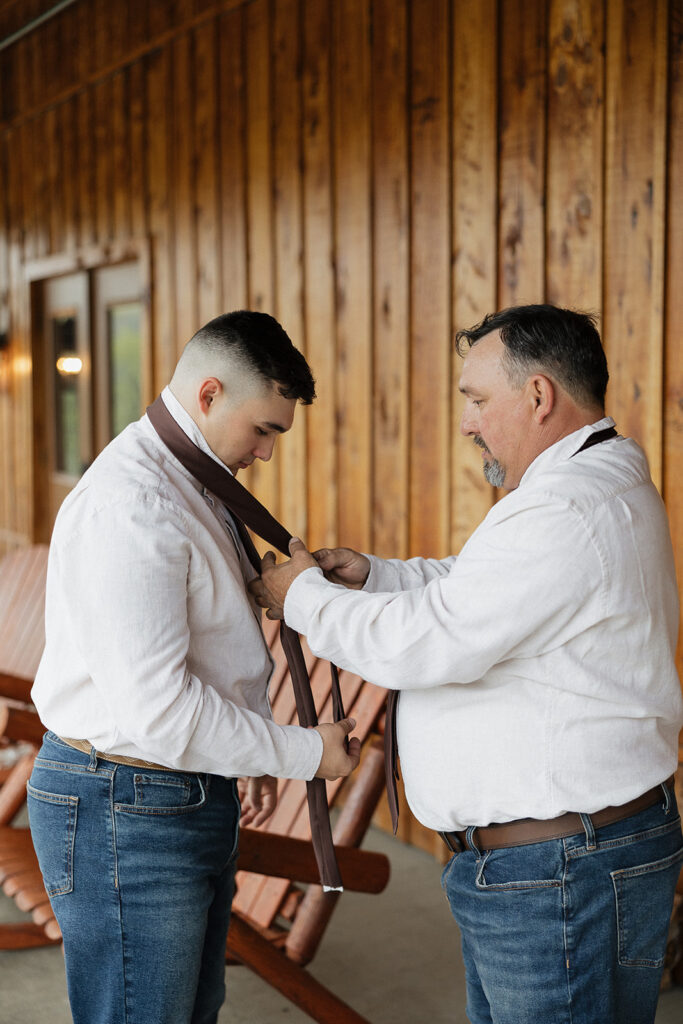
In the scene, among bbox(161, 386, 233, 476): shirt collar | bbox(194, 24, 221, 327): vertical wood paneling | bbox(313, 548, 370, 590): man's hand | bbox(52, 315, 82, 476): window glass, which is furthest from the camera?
bbox(52, 315, 82, 476): window glass

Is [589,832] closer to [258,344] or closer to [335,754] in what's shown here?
[335,754]

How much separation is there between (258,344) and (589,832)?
98cm

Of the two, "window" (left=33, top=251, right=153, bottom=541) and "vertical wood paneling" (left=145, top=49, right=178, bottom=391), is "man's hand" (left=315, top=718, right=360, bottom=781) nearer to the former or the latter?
"vertical wood paneling" (left=145, top=49, right=178, bottom=391)

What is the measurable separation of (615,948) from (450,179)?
111 inches

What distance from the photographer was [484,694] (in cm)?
165

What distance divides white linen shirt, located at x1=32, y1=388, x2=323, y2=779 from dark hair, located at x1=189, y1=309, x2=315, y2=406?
0.14 meters

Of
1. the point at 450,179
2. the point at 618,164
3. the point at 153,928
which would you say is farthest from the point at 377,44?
the point at 153,928

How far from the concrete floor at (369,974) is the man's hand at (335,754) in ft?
4.51

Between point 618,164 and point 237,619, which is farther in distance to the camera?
point 618,164

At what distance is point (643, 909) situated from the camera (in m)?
1.64

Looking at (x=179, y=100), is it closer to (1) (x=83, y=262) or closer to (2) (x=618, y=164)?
(1) (x=83, y=262)

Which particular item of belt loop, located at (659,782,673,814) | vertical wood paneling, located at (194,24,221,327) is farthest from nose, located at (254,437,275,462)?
vertical wood paneling, located at (194,24,221,327)

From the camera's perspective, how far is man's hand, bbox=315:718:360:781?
5.98 ft

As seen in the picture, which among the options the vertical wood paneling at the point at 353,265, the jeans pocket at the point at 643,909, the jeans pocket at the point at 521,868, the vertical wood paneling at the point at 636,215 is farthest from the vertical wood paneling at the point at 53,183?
the jeans pocket at the point at 643,909
